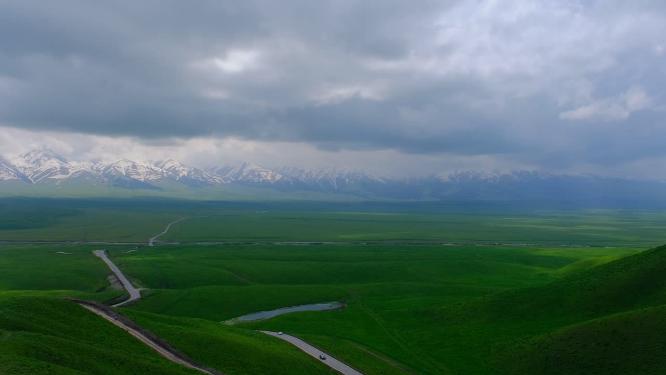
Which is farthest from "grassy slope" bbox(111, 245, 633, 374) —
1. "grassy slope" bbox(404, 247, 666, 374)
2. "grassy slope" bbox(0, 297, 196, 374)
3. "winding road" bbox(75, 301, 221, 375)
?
"grassy slope" bbox(0, 297, 196, 374)

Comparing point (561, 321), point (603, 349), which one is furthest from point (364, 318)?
point (603, 349)

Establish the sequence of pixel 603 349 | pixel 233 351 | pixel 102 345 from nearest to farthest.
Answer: pixel 102 345 < pixel 233 351 < pixel 603 349

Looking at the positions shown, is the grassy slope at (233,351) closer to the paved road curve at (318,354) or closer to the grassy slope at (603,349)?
the paved road curve at (318,354)

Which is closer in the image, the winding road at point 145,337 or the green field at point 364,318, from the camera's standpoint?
the green field at point 364,318

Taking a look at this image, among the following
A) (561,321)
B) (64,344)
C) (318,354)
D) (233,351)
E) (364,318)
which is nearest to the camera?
(64,344)

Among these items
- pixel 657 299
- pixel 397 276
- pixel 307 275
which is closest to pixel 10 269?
pixel 307 275

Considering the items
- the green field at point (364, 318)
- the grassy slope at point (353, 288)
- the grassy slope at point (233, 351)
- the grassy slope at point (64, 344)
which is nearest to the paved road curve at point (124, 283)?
the green field at point (364, 318)

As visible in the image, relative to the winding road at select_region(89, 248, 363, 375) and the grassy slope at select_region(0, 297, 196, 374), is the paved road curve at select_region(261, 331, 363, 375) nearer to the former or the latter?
the winding road at select_region(89, 248, 363, 375)

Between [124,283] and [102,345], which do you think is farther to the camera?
[124,283]

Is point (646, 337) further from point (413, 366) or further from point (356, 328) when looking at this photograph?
point (356, 328)

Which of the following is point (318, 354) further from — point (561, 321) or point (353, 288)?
point (353, 288)
